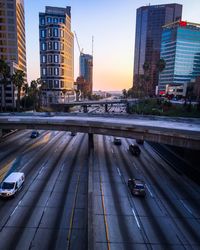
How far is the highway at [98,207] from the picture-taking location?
18.5 metres

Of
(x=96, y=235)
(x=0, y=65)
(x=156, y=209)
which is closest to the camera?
(x=96, y=235)

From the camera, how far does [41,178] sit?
1266 inches

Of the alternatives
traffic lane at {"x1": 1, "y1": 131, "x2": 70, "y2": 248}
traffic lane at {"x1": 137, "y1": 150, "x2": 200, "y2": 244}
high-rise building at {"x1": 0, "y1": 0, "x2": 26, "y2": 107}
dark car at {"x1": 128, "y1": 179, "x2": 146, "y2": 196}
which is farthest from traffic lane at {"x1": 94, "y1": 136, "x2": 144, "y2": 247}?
high-rise building at {"x1": 0, "y1": 0, "x2": 26, "y2": 107}

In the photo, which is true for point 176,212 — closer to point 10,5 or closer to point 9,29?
point 9,29

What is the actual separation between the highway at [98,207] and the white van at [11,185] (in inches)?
35.9

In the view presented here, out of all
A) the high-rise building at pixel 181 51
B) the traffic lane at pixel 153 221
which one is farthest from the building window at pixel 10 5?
the traffic lane at pixel 153 221

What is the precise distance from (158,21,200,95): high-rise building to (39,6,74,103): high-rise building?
9376cm

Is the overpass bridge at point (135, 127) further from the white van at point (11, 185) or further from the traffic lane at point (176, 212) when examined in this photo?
the white van at point (11, 185)

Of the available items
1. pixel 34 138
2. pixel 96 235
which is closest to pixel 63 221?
pixel 96 235

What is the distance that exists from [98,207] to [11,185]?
12.4 metres

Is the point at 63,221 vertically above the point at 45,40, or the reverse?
the point at 45,40

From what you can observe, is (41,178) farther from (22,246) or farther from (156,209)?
(156,209)

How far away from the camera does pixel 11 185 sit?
1022 inches

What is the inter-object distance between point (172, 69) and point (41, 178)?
6625 inches
